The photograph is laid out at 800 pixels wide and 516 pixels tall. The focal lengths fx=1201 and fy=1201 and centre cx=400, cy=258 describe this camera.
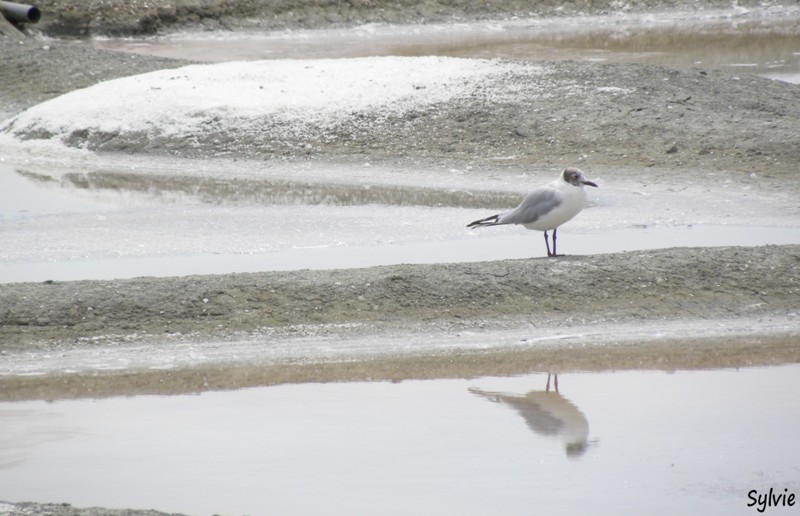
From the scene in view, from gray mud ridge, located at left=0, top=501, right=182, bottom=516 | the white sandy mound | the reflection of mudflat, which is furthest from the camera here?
the white sandy mound

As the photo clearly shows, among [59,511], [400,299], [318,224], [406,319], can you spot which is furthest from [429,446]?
[318,224]

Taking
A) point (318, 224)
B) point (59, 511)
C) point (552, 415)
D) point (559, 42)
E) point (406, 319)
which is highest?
point (59, 511)

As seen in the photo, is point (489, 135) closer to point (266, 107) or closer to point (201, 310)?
point (266, 107)

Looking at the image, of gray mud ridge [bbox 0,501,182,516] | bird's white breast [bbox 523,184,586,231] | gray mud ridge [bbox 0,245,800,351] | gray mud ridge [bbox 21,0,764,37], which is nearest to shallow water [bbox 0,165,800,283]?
bird's white breast [bbox 523,184,586,231]

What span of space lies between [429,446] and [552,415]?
2.73ft

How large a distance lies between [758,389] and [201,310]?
3.86 metres

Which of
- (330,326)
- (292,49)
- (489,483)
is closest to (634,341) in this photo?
(330,326)

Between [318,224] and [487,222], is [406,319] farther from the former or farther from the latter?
[318,224]

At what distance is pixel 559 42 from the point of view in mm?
23750

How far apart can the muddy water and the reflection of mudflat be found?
1361cm

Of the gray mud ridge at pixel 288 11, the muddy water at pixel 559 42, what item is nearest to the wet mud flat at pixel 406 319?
the muddy water at pixel 559 42

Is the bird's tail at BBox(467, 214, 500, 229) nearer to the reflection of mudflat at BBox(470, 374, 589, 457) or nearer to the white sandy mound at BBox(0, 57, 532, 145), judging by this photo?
the reflection of mudflat at BBox(470, 374, 589, 457)

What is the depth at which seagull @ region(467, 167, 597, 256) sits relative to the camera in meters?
9.23

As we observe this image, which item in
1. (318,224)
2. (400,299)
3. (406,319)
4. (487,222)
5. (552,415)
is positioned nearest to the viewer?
(552,415)
